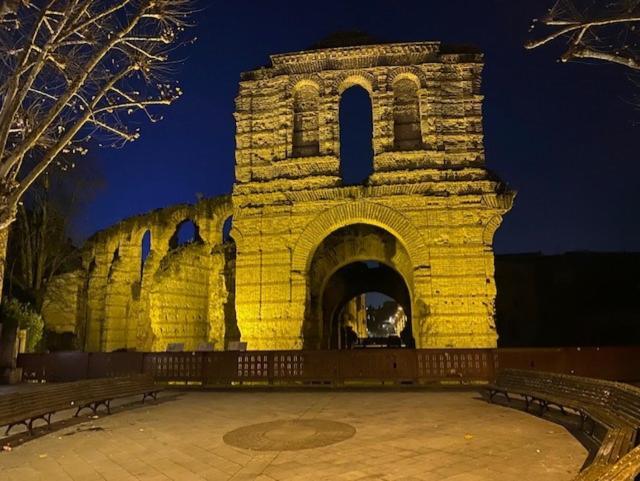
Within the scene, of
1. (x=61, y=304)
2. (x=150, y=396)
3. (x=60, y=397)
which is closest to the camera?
(x=60, y=397)

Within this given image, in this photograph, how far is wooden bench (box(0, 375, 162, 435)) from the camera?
664cm

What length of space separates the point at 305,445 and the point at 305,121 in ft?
37.3

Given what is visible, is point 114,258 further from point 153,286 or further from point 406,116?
point 406,116

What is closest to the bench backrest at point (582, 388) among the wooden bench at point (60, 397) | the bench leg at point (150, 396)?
the bench leg at point (150, 396)

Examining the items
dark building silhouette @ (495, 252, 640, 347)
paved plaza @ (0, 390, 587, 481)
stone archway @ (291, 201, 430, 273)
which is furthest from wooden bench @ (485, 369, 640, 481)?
dark building silhouette @ (495, 252, 640, 347)

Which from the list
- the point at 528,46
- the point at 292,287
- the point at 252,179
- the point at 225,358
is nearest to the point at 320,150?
the point at 252,179

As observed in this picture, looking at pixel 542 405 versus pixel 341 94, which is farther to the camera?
pixel 341 94

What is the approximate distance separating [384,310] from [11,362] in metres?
87.0

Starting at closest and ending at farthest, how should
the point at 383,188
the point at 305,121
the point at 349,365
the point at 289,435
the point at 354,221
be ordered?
the point at 289,435 < the point at 349,365 < the point at 383,188 < the point at 354,221 < the point at 305,121

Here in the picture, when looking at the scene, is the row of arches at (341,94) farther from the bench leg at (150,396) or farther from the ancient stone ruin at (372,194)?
the bench leg at (150,396)

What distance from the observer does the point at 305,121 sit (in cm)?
1559

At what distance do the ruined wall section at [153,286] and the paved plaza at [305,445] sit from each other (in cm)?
1140

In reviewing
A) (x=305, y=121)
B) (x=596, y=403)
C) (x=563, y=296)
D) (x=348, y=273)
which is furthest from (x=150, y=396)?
(x=563, y=296)

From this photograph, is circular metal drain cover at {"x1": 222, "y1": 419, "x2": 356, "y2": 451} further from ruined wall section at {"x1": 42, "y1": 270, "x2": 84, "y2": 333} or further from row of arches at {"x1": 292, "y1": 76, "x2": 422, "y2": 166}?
ruined wall section at {"x1": 42, "y1": 270, "x2": 84, "y2": 333}
